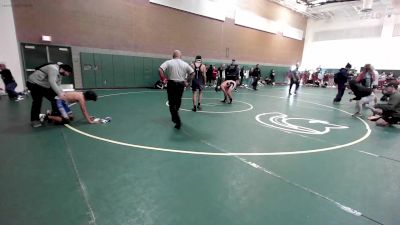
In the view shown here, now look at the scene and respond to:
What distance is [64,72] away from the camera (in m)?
5.46

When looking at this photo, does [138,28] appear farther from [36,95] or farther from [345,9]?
[345,9]

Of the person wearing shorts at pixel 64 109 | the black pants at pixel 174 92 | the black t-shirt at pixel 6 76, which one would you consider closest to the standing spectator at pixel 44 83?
the person wearing shorts at pixel 64 109

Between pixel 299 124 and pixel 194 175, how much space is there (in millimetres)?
4676

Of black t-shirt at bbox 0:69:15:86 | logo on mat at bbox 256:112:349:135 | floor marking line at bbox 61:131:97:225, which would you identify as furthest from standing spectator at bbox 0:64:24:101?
logo on mat at bbox 256:112:349:135

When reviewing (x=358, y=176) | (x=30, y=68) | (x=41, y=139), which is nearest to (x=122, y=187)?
(x=41, y=139)

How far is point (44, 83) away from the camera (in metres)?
5.48

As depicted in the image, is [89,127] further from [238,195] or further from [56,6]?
[56,6]

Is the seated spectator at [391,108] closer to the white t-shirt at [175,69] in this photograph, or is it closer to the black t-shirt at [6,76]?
the white t-shirt at [175,69]

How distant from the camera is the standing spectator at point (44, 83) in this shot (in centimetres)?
524

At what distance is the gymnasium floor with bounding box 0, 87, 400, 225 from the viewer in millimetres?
2457

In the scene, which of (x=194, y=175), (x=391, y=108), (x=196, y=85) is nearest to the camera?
(x=194, y=175)

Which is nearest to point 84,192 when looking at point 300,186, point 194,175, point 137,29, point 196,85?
point 194,175

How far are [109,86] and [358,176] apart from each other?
14.1 meters

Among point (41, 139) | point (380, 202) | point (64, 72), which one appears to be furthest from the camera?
point (64, 72)
